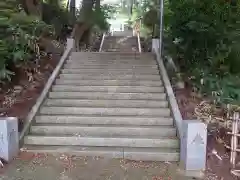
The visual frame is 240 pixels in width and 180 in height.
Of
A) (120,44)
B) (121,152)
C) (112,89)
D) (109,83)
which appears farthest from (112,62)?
(120,44)

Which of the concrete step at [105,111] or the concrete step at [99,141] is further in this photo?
the concrete step at [105,111]

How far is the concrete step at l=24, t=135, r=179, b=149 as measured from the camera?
199 inches

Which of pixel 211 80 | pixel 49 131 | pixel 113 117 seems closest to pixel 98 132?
pixel 113 117

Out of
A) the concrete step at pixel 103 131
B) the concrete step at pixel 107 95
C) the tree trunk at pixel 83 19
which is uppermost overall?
the tree trunk at pixel 83 19

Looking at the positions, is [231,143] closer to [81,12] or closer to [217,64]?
[217,64]

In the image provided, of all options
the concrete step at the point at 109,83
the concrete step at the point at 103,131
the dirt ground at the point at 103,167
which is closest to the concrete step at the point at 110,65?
the concrete step at the point at 109,83

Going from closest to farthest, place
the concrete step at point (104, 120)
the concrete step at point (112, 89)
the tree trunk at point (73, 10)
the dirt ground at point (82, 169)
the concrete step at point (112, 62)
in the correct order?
the dirt ground at point (82, 169)
the concrete step at point (104, 120)
the concrete step at point (112, 89)
the concrete step at point (112, 62)
the tree trunk at point (73, 10)

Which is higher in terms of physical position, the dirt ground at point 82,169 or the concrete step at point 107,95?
the concrete step at point 107,95

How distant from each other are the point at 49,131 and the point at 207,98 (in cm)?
341

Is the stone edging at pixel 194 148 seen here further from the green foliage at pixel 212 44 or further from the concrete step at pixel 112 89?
the concrete step at pixel 112 89

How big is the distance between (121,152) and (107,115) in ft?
4.17

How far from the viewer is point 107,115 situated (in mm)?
5914

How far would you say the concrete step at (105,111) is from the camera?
19.4 feet

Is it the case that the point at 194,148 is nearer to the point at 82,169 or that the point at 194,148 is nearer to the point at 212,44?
the point at 82,169
